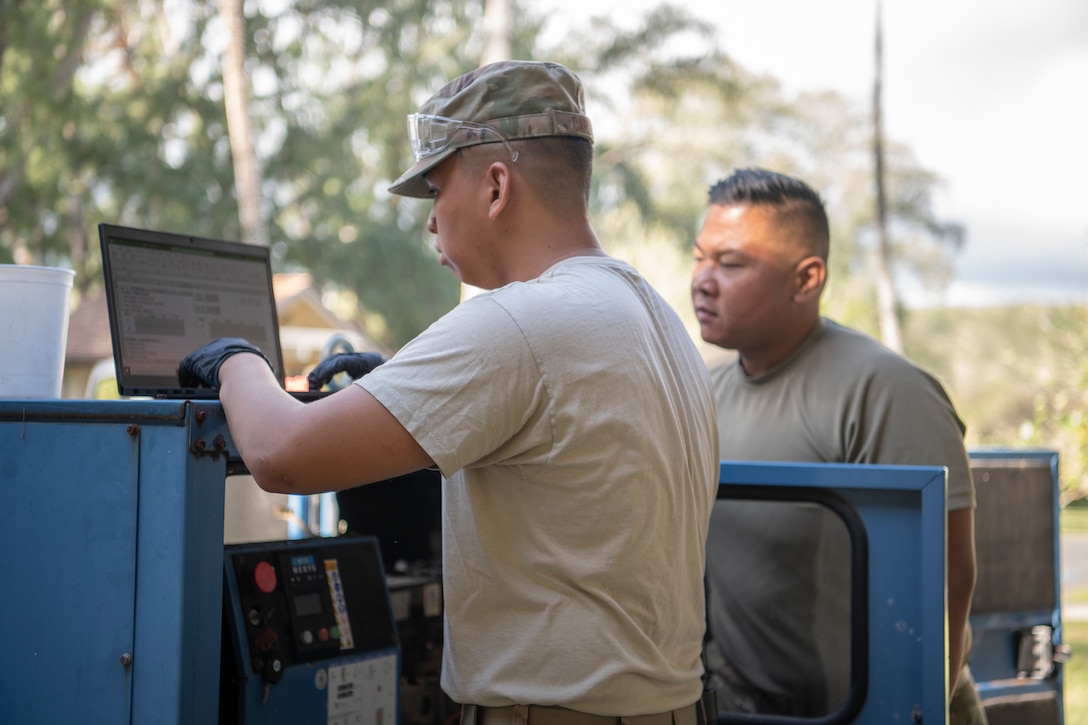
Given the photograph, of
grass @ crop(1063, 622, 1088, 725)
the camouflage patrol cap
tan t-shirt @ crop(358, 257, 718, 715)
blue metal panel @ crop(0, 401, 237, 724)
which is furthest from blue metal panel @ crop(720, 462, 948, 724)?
grass @ crop(1063, 622, 1088, 725)

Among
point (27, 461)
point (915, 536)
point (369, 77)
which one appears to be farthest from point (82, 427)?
point (369, 77)

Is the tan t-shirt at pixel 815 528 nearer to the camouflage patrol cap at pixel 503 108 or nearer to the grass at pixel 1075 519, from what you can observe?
the camouflage patrol cap at pixel 503 108

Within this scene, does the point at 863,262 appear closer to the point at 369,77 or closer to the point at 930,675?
the point at 369,77

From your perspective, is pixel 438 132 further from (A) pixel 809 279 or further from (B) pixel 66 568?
(A) pixel 809 279

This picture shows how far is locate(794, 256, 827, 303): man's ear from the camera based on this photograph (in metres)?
3.26

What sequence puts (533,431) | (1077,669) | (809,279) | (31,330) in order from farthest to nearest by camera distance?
1. (1077,669)
2. (809,279)
3. (31,330)
4. (533,431)

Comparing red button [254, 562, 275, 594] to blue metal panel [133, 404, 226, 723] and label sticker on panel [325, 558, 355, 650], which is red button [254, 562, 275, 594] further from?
blue metal panel [133, 404, 226, 723]

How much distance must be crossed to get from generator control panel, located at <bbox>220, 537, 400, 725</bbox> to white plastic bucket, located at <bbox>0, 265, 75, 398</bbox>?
1.59 ft

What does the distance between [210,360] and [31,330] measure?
46 cm

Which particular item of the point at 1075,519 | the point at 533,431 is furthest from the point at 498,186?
the point at 1075,519

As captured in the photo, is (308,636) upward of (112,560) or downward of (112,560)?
downward

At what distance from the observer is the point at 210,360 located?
1930 millimetres

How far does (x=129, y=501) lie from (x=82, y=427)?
0.54 feet

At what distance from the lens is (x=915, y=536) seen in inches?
98.1
